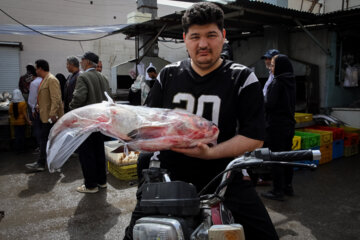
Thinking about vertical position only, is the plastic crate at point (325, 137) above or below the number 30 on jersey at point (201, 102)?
below

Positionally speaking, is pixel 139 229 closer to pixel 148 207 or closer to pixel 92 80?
pixel 148 207

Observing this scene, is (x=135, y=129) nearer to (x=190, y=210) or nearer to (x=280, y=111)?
(x=190, y=210)

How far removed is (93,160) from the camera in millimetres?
4570

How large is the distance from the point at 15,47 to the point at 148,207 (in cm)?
1396

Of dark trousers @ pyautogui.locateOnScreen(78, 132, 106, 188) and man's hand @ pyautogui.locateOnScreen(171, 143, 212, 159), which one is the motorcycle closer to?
man's hand @ pyautogui.locateOnScreen(171, 143, 212, 159)

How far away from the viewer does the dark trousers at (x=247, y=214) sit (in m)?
1.57

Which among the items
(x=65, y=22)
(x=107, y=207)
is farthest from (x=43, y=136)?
(x=65, y=22)

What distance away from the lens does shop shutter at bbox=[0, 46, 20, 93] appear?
12594mm

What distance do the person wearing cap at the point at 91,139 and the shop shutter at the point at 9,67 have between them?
9.99 meters

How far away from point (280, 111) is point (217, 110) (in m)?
3.10

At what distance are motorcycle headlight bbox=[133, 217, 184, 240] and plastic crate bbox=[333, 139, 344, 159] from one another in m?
6.74

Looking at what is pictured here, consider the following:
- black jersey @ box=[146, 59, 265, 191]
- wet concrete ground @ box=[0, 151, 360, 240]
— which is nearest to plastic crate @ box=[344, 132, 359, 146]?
wet concrete ground @ box=[0, 151, 360, 240]

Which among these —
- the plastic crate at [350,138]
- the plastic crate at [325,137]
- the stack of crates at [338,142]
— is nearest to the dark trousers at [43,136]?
the plastic crate at [325,137]

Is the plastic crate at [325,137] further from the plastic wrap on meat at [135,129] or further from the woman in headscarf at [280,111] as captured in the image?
the plastic wrap on meat at [135,129]
